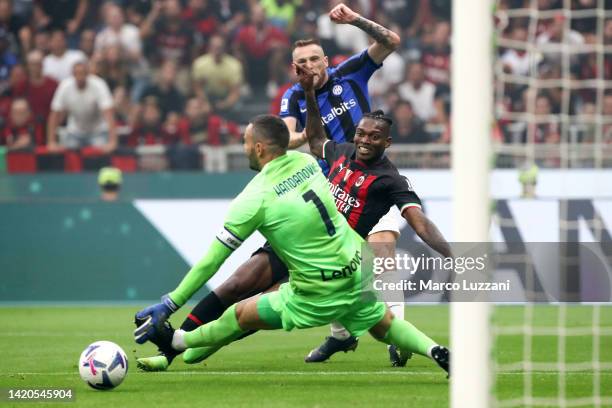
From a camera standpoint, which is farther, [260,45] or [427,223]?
[260,45]

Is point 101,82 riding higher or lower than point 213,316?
higher

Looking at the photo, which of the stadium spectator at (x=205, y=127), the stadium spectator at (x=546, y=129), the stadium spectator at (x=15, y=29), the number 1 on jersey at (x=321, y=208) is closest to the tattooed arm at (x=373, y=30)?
the number 1 on jersey at (x=321, y=208)

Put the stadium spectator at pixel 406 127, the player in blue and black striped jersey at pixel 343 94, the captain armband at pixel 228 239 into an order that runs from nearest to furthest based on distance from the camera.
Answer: the captain armband at pixel 228 239
the player in blue and black striped jersey at pixel 343 94
the stadium spectator at pixel 406 127

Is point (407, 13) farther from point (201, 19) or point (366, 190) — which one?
point (366, 190)

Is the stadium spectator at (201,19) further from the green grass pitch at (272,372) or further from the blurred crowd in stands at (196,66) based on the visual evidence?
the green grass pitch at (272,372)

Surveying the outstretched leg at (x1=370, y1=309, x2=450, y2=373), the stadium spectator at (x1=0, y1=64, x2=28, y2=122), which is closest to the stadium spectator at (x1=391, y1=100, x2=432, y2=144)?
the stadium spectator at (x1=0, y1=64, x2=28, y2=122)

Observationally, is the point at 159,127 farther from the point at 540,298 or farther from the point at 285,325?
the point at 285,325

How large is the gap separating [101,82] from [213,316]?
1003cm

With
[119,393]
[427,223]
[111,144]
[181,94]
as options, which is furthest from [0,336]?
[181,94]

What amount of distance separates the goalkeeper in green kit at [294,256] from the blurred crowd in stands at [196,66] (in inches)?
365

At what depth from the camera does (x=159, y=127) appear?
57.6 feet

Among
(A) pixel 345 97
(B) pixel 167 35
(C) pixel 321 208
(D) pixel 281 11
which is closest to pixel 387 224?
(A) pixel 345 97

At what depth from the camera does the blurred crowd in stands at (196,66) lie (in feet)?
56.4

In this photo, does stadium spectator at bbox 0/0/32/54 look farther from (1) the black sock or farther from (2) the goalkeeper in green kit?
(2) the goalkeeper in green kit
